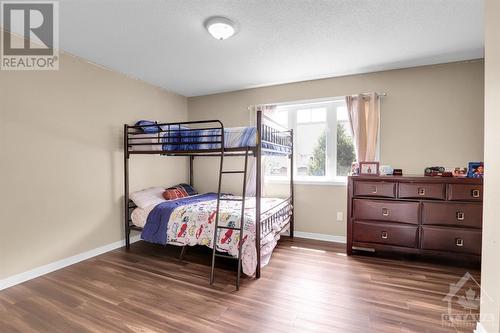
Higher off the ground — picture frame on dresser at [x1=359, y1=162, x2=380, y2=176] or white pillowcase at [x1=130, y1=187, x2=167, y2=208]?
picture frame on dresser at [x1=359, y1=162, x2=380, y2=176]

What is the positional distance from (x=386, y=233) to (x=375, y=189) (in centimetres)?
56

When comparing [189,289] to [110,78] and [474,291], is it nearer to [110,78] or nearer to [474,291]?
[474,291]

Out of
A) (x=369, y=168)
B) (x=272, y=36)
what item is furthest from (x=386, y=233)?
(x=272, y=36)

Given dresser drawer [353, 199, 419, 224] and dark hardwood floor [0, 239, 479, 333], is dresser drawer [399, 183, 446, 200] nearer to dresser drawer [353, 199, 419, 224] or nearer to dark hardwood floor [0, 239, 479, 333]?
dresser drawer [353, 199, 419, 224]

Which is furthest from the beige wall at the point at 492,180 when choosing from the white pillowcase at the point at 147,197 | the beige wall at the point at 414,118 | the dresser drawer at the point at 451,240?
the white pillowcase at the point at 147,197

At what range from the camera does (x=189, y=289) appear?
239 centimetres

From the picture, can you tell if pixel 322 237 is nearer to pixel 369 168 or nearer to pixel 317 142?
pixel 369 168

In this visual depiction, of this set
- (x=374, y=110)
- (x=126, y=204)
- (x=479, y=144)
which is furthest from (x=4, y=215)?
(x=479, y=144)

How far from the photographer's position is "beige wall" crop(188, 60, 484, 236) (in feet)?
10.2

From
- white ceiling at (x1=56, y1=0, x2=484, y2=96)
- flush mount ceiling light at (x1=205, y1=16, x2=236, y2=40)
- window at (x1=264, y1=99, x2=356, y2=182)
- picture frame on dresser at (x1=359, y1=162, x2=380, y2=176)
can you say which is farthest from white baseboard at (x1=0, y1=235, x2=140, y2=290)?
picture frame on dresser at (x1=359, y1=162, x2=380, y2=176)

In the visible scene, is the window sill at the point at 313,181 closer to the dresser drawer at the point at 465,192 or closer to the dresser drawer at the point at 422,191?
the dresser drawer at the point at 422,191

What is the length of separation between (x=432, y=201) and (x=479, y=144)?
1024 millimetres

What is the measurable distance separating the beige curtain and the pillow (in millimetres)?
2783

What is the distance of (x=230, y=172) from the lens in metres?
2.56
